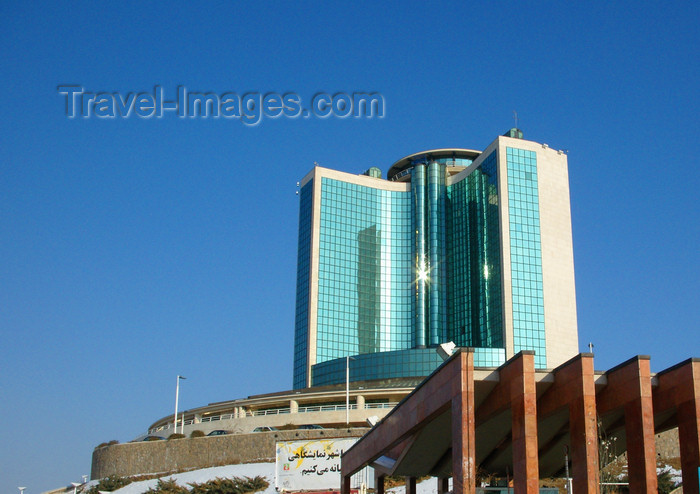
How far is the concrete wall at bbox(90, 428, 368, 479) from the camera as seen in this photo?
62625 millimetres

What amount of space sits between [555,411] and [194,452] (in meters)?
43.5

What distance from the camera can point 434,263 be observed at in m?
122

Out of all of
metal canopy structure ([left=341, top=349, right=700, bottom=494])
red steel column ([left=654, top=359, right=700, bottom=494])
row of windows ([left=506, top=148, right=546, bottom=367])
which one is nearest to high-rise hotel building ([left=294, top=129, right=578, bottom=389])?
row of windows ([left=506, top=148, right=546, bottom=367])

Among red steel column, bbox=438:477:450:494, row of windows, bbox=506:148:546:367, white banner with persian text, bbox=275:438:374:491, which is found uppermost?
row of windows, bbox=506:148:546:367

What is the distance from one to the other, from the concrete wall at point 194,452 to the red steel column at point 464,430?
117 ft

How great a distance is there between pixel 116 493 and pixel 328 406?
99.9 ft

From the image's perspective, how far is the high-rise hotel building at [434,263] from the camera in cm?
10500

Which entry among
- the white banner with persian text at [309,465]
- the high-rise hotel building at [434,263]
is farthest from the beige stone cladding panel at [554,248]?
the white banner with persian text at [309,465]

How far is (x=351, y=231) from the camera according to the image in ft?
406

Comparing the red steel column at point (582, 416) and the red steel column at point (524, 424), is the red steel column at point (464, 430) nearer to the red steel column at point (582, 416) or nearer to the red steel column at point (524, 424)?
the red steel column at point (524, 424)

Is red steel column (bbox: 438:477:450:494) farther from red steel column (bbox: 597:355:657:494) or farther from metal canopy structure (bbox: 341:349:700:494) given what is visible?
red steel column (bbox: 597:355:657:494)

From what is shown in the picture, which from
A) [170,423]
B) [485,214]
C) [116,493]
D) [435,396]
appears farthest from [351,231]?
[435,396]

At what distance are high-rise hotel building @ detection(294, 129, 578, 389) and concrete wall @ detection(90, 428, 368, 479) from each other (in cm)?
4046

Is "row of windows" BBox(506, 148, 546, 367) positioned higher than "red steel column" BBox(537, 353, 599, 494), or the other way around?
"row of windows" BBox(506, 148, 546, 367)
